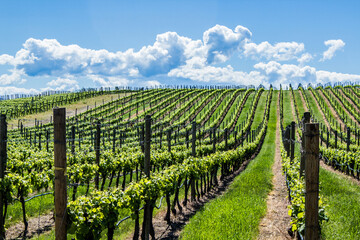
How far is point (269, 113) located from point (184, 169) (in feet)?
179

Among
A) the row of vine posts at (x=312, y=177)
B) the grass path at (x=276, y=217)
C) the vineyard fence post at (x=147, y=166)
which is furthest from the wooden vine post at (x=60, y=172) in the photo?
the grass path at (x=276, y=217)

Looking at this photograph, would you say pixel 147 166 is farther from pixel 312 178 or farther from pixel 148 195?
pixel 312 178

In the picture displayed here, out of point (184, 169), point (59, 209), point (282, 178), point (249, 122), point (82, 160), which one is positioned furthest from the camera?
point (249, 122)

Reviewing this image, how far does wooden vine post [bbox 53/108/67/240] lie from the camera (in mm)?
4644

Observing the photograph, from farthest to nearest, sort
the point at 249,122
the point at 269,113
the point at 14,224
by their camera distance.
→ the point at 269,113
the point at 249,122
the point at 14,224

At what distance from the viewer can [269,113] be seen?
61.6m

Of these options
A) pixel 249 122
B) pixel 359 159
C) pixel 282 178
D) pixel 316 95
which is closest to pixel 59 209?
pixel 282 178

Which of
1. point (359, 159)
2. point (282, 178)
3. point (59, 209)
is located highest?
point (59, 209)

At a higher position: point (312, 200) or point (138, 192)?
point (312, 200)

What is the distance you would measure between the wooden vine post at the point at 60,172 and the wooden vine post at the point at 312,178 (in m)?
3.84

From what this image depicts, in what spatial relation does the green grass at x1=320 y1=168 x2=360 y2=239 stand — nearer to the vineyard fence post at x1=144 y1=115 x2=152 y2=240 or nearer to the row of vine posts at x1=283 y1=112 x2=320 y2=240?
the row of vine posts at x1=283 y1=112 x2=320 y2=240

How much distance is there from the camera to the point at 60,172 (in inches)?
185

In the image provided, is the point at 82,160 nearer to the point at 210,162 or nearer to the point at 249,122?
the point at 210,162

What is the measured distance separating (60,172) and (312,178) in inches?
157
